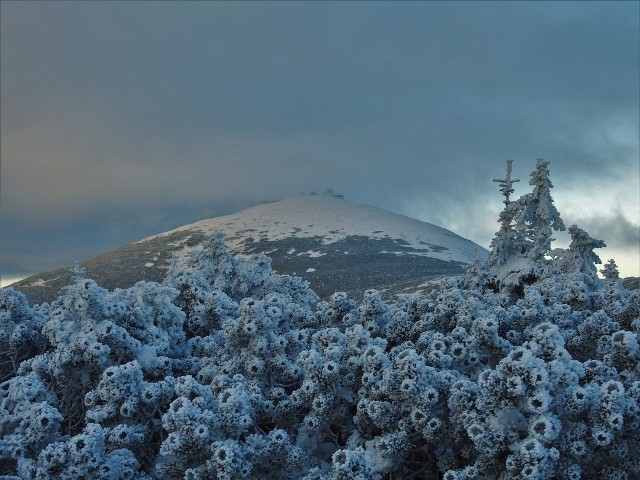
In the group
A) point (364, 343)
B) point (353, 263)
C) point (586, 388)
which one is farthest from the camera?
point (353, 263)

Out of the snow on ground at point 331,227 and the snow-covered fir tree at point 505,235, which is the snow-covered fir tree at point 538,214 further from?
the snow on ground at point 331,227

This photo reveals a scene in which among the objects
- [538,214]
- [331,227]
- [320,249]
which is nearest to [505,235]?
[538,214]

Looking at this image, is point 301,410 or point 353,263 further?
point 353,263

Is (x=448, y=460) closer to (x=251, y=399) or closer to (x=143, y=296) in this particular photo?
(x=251, y=399)

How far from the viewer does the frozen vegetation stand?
848 centimetres

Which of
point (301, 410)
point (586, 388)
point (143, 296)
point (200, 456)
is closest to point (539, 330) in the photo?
point (586, 388)

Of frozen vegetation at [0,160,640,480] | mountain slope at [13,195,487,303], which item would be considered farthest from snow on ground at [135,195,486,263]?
frozen vegetation at [0,160,640,480]

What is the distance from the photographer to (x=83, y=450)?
30.7 feet

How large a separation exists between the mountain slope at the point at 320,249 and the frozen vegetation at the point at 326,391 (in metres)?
38.9

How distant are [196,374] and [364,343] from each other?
4.03m

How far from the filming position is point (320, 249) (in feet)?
287

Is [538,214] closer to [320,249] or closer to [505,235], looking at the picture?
[505,235]

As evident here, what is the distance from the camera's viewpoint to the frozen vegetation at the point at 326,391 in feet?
27.8

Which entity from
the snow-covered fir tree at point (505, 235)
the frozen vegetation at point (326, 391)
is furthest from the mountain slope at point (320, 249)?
the frozen vegetation at point (326, 391)
